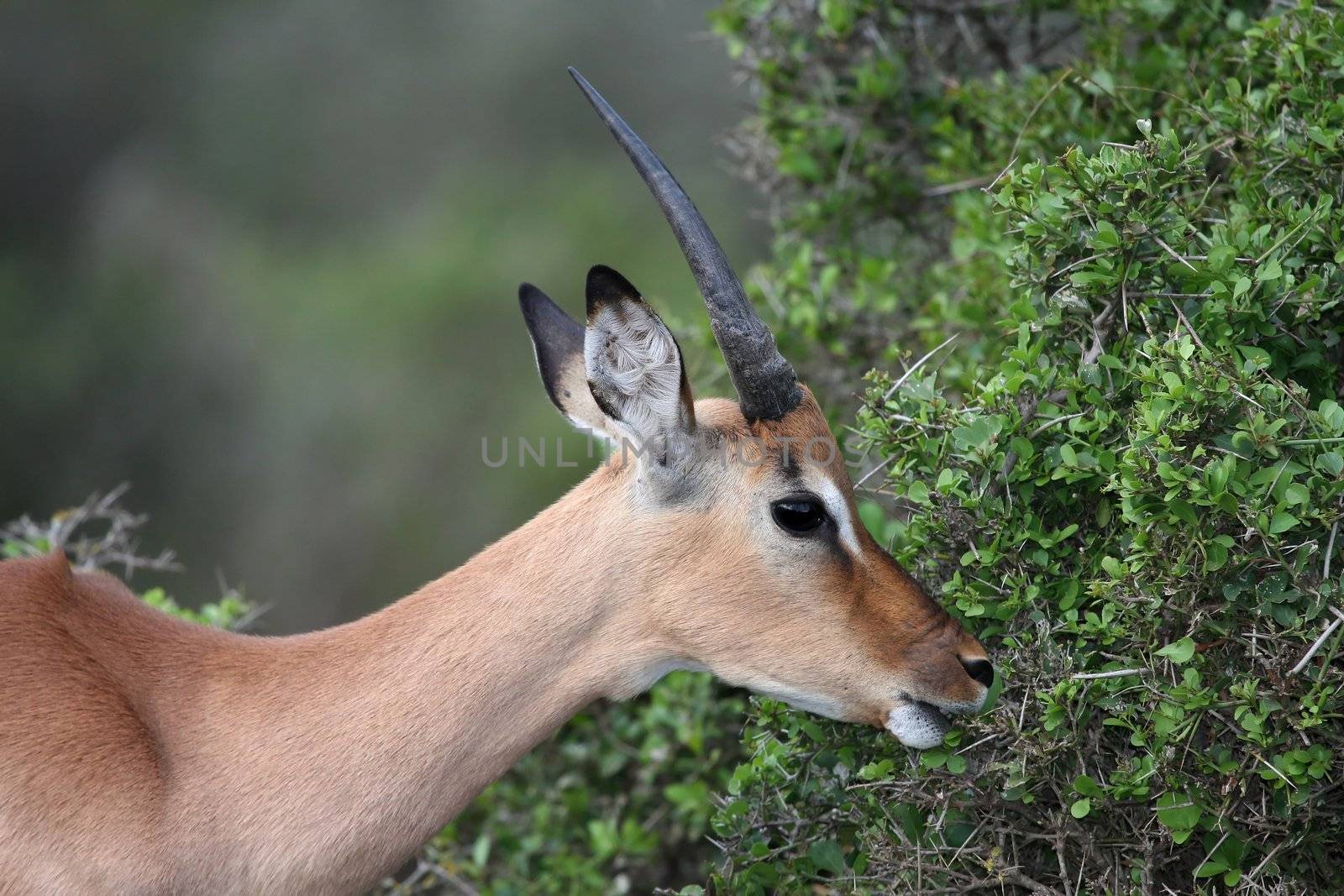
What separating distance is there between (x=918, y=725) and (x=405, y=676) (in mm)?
1539

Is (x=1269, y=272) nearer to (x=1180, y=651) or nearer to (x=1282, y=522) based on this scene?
(x=1282, y=522)

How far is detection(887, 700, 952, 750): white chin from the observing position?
3959 millimetres

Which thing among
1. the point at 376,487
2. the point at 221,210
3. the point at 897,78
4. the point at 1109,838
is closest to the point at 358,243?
the point at 221,210

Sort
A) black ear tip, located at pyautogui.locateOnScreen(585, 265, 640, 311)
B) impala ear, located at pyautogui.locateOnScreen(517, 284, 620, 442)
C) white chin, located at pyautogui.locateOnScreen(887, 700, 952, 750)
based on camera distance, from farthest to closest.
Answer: impala ear, located at pyautogui.locateOnScreen(517, 284, 620, 442) → black ear tip, located at pyautogui.locateOnScreen(585, 265, 640, 311) → white chin, located at pyautogui.locateOnScreen(887, 700, 952, 750)

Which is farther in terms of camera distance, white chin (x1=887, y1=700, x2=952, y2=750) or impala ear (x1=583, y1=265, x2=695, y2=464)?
impala ear (x1=583, y1=265, x2=695, y2=464)

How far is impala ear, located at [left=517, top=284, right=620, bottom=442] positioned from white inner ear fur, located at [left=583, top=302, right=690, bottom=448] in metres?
0.25

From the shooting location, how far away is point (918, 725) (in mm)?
3984

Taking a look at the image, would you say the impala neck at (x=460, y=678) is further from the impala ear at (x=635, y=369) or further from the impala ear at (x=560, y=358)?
the impala ear at (x=560, y=358)

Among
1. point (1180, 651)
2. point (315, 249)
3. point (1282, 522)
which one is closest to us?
point (1282, 522)

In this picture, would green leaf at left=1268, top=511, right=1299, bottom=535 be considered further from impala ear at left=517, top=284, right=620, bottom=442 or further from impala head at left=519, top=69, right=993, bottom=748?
impala ear at left=517, top=284, right=620, bottom=442

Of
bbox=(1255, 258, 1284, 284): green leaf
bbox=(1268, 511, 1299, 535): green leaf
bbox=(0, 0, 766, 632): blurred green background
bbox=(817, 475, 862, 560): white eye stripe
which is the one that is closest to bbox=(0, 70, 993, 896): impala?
bbox=(817, 475, 862, 560): white eye stripe

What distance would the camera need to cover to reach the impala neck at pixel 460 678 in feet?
13.0

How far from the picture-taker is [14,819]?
376 centimetres

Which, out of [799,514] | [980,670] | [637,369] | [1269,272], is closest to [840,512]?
[799,514]
